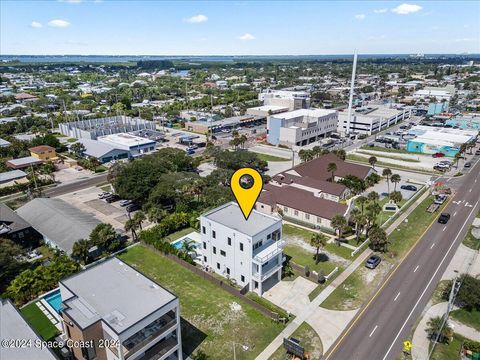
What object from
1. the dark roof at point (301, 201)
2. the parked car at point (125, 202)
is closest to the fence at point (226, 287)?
the parked car at point (125, 202)

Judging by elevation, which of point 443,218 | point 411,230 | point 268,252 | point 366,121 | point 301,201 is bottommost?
point 411,230

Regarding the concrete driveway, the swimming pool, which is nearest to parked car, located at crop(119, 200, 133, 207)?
the swimming pool

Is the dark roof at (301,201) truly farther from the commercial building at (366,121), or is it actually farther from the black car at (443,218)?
the commercial building at (366,121)

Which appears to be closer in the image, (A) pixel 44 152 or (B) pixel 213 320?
(B) pixel 213 320

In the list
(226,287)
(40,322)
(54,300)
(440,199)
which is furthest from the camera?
(440,199)

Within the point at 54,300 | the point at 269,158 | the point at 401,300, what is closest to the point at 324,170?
the point at 269,158

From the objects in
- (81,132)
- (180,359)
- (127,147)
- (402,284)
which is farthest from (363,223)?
(81,132)

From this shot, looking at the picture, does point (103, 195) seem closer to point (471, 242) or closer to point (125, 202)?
point (125, 202)
